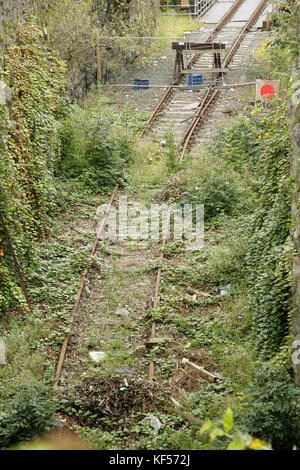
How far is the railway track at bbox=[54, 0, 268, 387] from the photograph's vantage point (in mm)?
9872

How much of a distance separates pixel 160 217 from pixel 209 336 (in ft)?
15.0

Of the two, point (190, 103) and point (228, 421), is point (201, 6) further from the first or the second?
point (228, 421)

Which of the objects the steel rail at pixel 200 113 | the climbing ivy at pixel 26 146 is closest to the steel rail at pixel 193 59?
the steel rail at pixel 200 113

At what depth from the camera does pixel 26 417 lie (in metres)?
7.02

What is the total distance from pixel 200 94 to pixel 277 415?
54.2 feet

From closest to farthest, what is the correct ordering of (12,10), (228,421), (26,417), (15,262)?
(228,421) < (26,417) < (15,262) < (12,10)

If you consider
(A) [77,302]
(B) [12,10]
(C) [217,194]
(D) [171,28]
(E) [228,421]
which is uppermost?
(D) [171,28]

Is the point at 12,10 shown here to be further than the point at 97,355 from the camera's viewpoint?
Yes

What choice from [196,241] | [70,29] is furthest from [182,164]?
[70,29]

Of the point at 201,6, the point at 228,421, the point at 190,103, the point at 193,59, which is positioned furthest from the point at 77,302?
the point at 201,6

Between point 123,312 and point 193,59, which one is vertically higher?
point 193,59

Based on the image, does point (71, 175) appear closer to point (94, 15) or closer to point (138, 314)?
point (138, 314)

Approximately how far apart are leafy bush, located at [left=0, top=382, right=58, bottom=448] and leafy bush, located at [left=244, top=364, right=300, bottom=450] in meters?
2.24

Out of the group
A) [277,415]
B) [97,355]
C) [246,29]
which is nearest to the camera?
[277,415]
